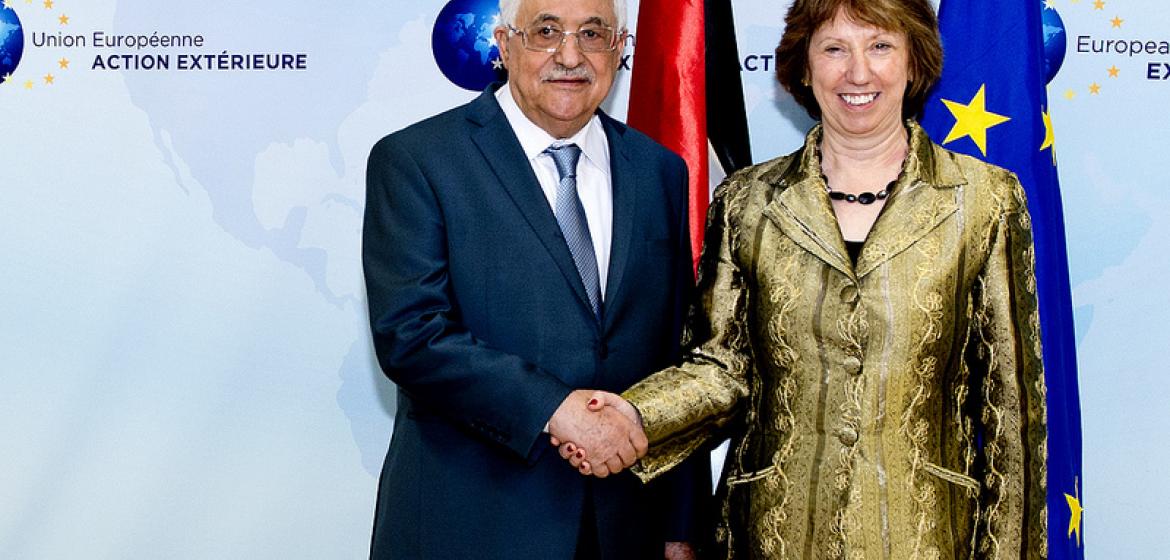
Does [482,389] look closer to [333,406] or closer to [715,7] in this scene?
[715,7]

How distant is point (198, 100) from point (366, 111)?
0.45 metres

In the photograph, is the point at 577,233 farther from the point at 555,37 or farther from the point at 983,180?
the point at 983,180

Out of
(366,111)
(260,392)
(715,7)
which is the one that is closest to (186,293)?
(260,392)

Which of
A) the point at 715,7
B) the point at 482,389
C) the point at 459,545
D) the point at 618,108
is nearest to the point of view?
the point at 482,389

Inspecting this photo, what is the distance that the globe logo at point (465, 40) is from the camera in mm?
3215

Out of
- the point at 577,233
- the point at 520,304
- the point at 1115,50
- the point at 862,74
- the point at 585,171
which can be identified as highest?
the point at 1115,50

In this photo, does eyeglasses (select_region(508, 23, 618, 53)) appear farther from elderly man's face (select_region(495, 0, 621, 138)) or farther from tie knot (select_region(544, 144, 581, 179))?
tie knot (select_region(544, 144, 581, 179))

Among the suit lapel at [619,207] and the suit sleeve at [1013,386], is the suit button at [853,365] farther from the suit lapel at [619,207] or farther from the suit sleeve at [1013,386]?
the suit lapel at [619,207]

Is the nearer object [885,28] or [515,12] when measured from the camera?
[885,28]

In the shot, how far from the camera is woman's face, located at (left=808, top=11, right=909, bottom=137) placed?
6.22 feet

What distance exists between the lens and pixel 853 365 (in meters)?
1.84

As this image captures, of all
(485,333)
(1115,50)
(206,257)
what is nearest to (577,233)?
(485,333)

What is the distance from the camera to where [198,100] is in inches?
127

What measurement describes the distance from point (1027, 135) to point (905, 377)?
0.90 m
